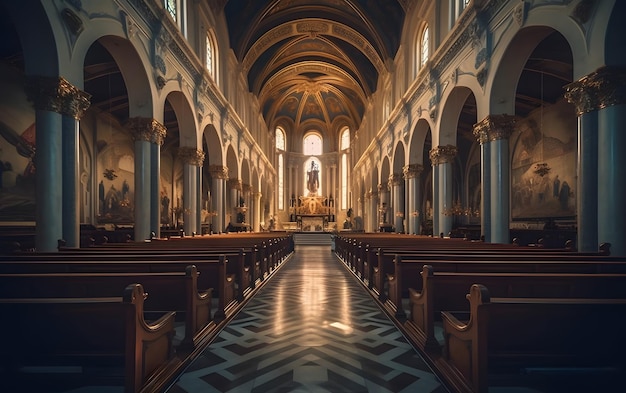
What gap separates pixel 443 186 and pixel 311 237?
16.3m

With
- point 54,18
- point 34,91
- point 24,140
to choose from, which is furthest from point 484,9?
point 24,140

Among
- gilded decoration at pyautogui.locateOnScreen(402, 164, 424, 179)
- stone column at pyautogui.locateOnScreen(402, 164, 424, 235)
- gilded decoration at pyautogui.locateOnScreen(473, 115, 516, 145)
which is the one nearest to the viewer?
gilded decoration at pyautogui.locateOnScreen(473, 115, 516, 145)

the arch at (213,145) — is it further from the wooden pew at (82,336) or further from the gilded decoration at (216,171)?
the wooden pew at (82,336)

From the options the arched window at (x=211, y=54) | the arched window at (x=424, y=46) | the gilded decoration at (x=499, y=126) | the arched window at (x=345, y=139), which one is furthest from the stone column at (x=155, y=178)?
the arched window at (x=345, y=139)

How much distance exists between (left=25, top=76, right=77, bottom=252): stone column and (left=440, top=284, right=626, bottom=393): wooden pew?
7.98m

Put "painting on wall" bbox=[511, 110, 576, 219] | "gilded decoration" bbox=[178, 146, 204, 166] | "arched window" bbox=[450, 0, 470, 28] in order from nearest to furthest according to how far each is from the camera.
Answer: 1. "arched window" bbox=[450, 0, 470, 28]
2. "painting on wall" bbox=[511, 110, 576, 219]
3. "gilded decoration" bbox=[178, 146, 204, 166]

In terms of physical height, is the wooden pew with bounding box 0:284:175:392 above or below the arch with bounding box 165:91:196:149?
below

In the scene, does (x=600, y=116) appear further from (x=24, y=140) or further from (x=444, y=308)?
(x=24, y=140)

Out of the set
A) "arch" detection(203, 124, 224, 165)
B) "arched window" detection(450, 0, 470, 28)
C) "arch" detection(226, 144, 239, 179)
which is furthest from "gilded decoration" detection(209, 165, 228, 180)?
"arched window" detection(450, 0, 470, 28)

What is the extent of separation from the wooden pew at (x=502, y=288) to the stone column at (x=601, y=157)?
13.9ft

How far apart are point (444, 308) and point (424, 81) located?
14.7 m

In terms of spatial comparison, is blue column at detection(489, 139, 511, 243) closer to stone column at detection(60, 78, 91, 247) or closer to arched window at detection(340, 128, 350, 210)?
stone column at detection(60, 78, 91, 247)

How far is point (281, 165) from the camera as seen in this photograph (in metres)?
47.1

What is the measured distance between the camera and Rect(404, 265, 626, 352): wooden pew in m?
3.51
